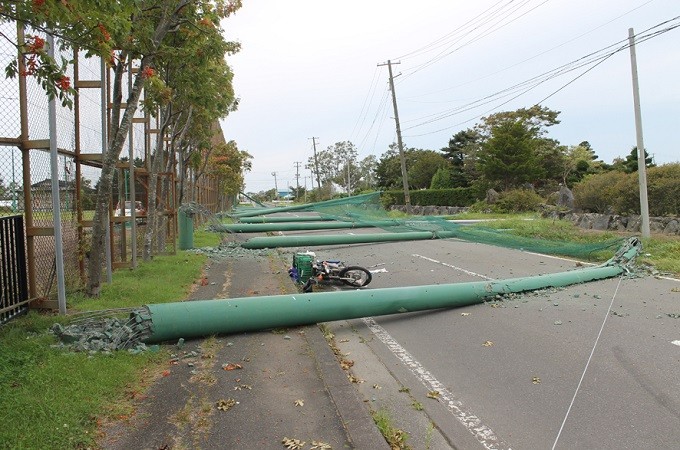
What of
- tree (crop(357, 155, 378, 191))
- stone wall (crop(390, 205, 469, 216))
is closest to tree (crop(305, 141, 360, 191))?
tree (crop(357, 155, 378, 191))

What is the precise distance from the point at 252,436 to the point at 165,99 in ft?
28.2

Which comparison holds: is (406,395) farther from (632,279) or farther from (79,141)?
(632,279)

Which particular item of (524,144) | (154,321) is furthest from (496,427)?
(524,144)

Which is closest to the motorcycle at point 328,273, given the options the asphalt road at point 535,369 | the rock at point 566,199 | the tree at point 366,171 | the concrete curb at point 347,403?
the asphalt road at point 535,369

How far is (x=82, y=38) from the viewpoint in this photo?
Answer: 5.25 meters

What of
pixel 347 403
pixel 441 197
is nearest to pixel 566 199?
pixel 441 197

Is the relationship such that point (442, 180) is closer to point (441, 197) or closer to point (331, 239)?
point (441, 197)

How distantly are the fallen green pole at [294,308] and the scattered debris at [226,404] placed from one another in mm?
1677

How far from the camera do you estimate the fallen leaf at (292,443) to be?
3499 millimetres

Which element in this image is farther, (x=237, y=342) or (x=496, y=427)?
(x=237, y=342)

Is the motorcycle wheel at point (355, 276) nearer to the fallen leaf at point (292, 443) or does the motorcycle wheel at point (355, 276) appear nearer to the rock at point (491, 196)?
the fallen leaf at point (292, 443)

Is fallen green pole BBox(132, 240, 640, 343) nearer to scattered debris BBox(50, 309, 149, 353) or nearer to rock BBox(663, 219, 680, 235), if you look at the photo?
scattered debris BBox(50, 309, 149, 353)

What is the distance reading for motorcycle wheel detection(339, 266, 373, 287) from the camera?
9344 mm

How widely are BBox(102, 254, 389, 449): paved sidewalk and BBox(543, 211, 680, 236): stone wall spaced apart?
14207 millimetres
